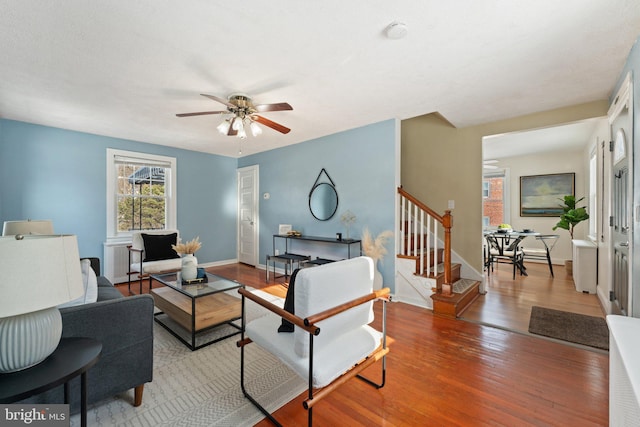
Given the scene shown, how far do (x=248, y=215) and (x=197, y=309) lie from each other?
3696mm

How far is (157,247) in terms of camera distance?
14.6ft

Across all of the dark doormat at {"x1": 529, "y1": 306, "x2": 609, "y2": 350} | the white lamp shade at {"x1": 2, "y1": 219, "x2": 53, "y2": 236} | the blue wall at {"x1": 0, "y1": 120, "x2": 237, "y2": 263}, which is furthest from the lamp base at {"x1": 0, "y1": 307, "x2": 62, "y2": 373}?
the blue wall at {"x1": 0, "y1": 120, "x2": 237, "y2": 263}

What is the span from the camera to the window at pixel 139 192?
15.6 feet

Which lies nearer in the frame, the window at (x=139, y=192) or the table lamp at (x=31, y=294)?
the table lamp at (x=31, y=294)

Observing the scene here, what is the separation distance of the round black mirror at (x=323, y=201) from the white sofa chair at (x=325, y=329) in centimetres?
283

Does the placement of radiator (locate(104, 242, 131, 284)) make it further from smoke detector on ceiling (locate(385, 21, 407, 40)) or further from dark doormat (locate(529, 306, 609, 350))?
dark doormat (locate(529, 306, 609, 350))

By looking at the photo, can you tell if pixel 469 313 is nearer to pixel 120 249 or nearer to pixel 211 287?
pixel 211 287

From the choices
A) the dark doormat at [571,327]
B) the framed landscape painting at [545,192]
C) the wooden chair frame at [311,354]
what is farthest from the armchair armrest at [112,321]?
the framed landscape painting at [545,192]

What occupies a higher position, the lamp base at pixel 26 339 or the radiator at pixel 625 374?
the lamp base at pixel 26 339

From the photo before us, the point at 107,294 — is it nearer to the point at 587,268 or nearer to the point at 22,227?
the point at 22,227

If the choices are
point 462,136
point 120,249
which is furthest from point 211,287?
point 462,136

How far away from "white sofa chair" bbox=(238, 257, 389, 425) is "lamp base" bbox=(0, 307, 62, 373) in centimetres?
90

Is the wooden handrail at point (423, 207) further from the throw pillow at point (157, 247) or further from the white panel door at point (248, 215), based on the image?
the throw pillow at point (157, 247)

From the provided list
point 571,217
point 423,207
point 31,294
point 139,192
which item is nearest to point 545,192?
point 571,217
